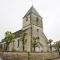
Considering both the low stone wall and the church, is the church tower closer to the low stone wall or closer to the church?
the church

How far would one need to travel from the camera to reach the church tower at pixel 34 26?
40.9 meters

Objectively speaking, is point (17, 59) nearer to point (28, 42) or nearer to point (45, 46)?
point (28, 42)

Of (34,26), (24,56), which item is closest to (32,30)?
(34,26)

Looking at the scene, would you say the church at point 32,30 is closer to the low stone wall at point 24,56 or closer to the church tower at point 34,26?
the church tower at point 34,26

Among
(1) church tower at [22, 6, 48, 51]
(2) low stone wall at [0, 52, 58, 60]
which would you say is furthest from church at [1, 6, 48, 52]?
(2) low stone wall at [0, 52, 58, 60]

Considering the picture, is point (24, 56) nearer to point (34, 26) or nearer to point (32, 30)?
point (32, 30)

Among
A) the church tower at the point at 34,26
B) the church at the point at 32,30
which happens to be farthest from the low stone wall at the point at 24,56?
the church tower at the point at 34,26

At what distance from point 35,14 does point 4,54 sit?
22.8 meters

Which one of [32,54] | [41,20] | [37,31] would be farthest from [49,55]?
[41,20]

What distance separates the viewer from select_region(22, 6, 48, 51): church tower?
40853 millimetres

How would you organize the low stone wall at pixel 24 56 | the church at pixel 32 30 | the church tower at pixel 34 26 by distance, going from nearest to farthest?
the low stone wall at pixel 24 56
the church at pixel 32 30
the church tower at pixel 34 26

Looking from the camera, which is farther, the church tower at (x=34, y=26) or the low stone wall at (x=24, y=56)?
the church tower at (x=34, y=26)

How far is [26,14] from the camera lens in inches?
1791

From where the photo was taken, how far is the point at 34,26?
4238cm
